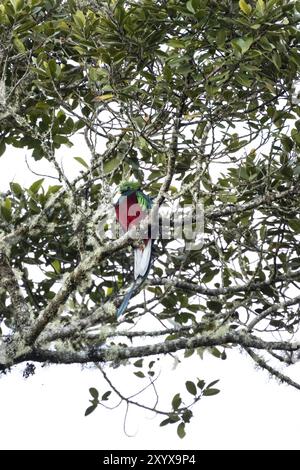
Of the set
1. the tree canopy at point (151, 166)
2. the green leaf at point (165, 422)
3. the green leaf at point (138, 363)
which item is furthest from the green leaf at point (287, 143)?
the green leaf at point (165, 422)

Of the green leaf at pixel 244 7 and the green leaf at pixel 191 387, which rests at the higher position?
the green leaf at pixel 244 7

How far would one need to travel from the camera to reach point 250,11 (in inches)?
187

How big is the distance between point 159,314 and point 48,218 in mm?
1070

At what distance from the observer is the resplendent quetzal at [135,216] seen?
538 centimetres

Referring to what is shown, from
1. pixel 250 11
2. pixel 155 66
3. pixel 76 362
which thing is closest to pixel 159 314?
pixel 76 362

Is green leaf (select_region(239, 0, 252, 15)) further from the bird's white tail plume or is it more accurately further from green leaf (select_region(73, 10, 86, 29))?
the bird's white tail plume

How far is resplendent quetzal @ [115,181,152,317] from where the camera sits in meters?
5.38

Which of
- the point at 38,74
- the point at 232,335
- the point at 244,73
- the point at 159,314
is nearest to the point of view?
the point at 232,335

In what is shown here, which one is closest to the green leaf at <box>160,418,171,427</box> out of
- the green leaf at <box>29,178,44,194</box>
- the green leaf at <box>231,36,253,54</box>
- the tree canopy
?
the tree canopy

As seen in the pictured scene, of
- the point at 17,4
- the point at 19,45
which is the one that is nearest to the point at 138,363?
the point at 19,45

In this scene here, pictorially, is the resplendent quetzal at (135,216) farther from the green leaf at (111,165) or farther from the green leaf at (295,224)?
the green leaf at (295,224)

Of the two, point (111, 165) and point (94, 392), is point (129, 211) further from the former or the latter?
point (94, 392)

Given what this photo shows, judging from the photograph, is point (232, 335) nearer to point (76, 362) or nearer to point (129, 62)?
point (76, 362)

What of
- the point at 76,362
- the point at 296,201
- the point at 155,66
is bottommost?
the point at 76,362
